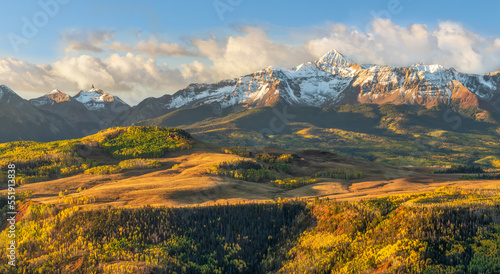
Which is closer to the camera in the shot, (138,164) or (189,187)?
(189,187)

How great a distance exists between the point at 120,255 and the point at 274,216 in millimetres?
10504

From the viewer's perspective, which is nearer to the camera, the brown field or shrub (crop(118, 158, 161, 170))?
the brown field

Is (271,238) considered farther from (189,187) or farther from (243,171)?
(243,171)

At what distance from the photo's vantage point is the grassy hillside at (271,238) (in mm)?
18031

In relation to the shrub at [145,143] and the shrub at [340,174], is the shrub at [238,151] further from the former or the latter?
the shrub at [340,174]

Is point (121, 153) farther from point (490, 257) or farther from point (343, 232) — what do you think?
point (490, 257)

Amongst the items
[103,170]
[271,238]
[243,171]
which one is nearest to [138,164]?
[103,170]

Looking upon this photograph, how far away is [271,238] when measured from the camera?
24.0m

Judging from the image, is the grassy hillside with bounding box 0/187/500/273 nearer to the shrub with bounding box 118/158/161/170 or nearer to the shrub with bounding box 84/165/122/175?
the shrub with bounding box 84/165/122/175

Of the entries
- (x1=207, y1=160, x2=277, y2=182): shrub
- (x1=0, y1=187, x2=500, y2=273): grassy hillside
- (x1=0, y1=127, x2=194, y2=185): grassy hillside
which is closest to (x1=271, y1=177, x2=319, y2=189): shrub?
(x1=207, y1=160, x2=277, y2=182): shrub

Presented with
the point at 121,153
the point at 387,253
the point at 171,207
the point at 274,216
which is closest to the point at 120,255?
the point at 171,207

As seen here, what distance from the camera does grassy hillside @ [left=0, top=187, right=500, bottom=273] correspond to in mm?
18031

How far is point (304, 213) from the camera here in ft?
85.6

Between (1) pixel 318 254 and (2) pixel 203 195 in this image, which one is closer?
(1) pixel 318 254
